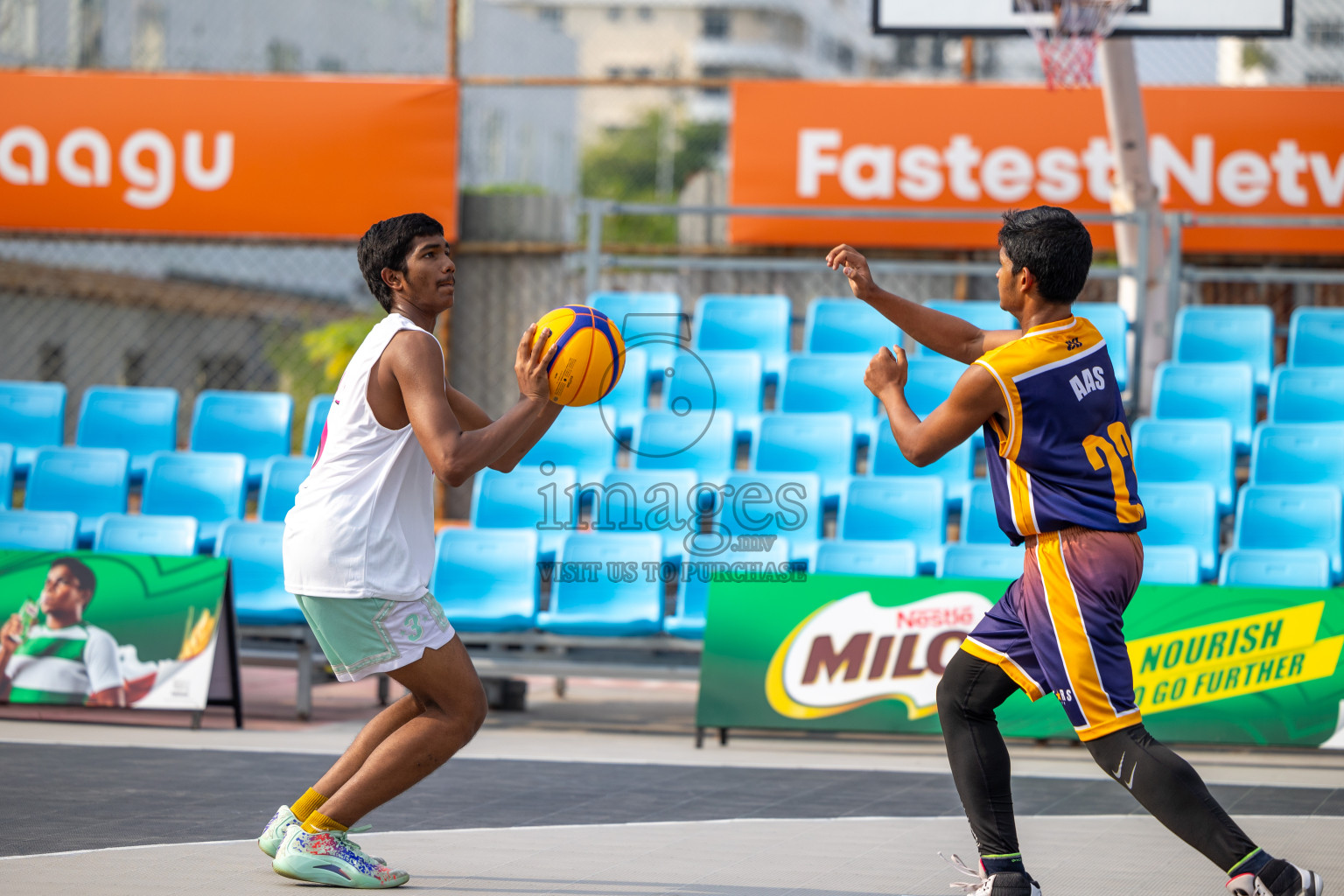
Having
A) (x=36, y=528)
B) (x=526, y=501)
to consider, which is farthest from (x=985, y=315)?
(x=36, y=528)

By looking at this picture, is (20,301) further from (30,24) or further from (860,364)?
(860,364)

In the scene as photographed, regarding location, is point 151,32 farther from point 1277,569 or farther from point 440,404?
point 440,404

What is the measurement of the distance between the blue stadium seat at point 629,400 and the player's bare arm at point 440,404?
5853 mm

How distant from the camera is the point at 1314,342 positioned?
1080 cm

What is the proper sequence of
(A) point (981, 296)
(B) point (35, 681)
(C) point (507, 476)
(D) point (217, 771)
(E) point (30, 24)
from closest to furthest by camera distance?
(D) point (217, 771)
(B) point (35, 681)
(C) point (507, 476)
(A) point (981, 296)
(E) point (30, 24)

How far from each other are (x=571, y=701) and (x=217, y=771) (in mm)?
3445

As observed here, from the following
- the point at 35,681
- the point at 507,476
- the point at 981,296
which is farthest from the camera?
the point at 981,296

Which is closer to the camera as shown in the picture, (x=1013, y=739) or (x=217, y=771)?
(x=217, y=771)

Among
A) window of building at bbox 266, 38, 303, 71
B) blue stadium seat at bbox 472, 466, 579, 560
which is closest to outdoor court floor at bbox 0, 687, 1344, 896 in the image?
blue stadium seat at bbox 472, 466, 579, 560

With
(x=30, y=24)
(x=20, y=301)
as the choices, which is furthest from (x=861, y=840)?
(x=30, y=24)

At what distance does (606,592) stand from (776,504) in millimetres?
1243

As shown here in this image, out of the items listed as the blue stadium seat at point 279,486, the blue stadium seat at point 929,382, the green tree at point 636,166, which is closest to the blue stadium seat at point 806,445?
the blue stadium seat at point 929,382

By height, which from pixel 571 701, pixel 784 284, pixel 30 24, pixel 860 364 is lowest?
pixel 571 701

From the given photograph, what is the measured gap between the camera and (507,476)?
31.0 feet
